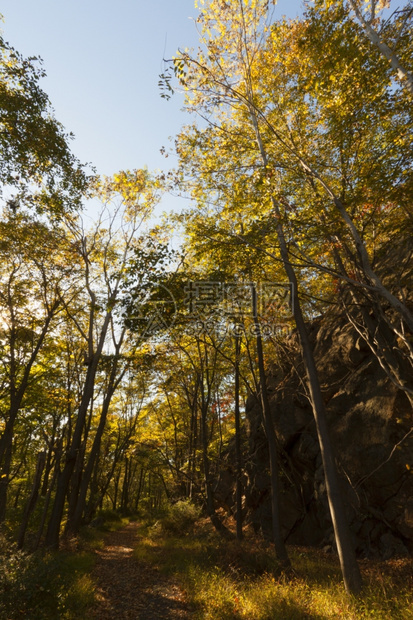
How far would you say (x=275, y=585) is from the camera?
8.41 meters

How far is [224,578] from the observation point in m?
9.42

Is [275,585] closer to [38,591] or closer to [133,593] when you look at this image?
[133,593]

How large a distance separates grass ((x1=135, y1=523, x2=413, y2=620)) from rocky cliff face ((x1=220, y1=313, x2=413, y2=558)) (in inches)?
58.4

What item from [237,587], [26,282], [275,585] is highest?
[26,282]

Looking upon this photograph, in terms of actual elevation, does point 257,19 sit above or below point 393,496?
above

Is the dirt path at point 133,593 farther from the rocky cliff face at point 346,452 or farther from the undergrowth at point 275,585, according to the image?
the rocky cliff face at point 346,452

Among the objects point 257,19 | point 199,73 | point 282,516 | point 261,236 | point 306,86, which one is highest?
point 257,19

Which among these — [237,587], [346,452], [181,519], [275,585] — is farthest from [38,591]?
[181,519]

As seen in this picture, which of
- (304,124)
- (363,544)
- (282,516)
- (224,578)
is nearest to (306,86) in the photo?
(304,124)

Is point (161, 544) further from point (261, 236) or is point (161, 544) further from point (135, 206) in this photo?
point (135, 206)

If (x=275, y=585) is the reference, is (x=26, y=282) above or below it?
above

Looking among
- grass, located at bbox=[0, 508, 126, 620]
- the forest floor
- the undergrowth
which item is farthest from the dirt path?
grass, located at bbox=[0, 508, 126, 620]

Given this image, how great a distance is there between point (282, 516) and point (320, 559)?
13.8 ft

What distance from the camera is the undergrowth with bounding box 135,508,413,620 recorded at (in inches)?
253
